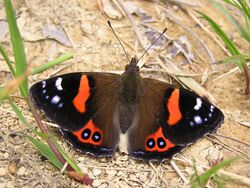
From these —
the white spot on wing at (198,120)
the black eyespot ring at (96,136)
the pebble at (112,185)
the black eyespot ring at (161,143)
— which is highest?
the white spot on wing at (198,120)

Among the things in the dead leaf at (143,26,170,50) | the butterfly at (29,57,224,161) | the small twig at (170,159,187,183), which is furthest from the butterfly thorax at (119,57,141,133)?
the dead leaf at (143,26,170,50)

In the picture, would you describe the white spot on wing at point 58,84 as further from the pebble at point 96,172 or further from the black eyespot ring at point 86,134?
the pebble at point 96,172

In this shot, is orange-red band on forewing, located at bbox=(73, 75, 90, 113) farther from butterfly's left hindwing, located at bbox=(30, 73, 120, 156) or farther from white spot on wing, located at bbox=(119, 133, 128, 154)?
white spot on wing, located at bbox=(119, 133, 128, 154)

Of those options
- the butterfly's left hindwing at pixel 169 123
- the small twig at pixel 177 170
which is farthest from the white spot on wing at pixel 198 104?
the small twig at pixel 177 170

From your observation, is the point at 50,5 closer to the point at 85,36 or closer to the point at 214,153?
the point at 85,36

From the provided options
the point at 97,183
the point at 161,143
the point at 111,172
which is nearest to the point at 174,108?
the point at 161,143

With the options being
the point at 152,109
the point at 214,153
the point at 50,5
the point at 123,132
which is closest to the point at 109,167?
the point at 123,132

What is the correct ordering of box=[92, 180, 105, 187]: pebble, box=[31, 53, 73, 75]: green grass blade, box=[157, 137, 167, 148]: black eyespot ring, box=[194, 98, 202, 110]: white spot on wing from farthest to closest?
box=[31, 53, 73, 75]: green grass blade → box=[194, 98, 202, 110]: white spot on wing → box=[157, 137, 167, 148]: black eyespot ring → box=[92, 180, 105, 187]: pebble
